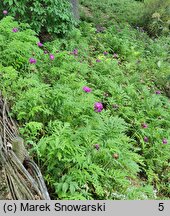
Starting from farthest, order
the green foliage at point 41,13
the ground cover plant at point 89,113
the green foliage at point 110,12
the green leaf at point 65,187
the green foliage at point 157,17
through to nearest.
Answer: the green foliage at point 110,12 < the green foliage at point 157,17 < the green foliage at point 41,13 < the ground cover plant at point 89,113 < the green leaf at point 65,187

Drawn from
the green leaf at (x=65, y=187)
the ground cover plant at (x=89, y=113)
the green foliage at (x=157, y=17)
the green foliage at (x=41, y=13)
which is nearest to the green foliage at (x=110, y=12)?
the green foliage at (x=157, y=17)

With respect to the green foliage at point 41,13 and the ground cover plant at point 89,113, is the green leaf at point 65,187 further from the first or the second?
the green foliage at point 41,13

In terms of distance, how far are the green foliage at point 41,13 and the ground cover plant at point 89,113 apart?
320 millimetres

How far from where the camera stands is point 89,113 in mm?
3918

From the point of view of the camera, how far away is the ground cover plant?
10.0ft

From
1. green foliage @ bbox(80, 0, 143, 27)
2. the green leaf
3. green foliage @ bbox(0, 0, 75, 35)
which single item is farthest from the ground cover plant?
green foliage @ bbox(80, 0, 143, 27)

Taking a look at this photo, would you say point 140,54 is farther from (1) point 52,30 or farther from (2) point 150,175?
(2) point 150,175

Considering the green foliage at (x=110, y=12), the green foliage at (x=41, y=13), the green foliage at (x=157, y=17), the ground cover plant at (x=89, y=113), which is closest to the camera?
the ground cover plant at (x=89, y=113)

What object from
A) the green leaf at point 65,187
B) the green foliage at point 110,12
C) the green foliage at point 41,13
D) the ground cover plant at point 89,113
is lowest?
the green leaf at point 65,187

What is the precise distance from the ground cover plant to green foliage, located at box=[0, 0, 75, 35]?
32 cm

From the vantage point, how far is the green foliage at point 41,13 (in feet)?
18.8

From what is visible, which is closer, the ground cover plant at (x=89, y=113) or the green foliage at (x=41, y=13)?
the ground cover plant at (x=89, y=113)

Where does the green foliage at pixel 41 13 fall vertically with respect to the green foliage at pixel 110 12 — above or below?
below

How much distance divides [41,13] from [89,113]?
2.69 meters
